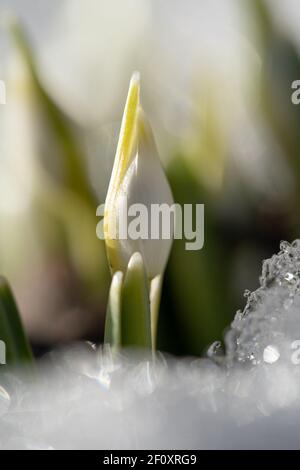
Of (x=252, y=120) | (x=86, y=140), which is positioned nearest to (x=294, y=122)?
(x=252, y=120)

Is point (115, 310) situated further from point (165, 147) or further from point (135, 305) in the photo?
point (165, 147)

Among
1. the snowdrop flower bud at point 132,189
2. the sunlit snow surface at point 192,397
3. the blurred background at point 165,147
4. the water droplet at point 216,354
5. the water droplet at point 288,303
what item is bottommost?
the sunlit snow surface at point 192,397

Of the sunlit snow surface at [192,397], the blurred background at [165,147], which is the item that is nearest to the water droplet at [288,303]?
the sunlit snow surface at [192,397]

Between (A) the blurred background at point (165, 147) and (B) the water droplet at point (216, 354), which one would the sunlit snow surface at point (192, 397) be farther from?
(A) the blurred background at point (165, 147)

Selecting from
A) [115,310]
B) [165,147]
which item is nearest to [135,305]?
[115,310]

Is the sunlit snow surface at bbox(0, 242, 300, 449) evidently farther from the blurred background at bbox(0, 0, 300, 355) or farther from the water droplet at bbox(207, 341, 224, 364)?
the blurred background at bbox(0, 0, 300, 355)
